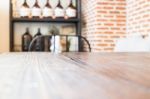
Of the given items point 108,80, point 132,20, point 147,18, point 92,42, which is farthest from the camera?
point 92,42

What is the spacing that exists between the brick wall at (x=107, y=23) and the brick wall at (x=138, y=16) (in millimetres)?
121

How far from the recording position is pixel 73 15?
4250mm

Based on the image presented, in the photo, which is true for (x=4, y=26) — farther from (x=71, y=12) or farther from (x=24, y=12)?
(x=71, y=12)

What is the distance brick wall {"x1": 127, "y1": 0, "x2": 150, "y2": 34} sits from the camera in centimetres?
315

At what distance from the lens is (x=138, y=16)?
11.1ft

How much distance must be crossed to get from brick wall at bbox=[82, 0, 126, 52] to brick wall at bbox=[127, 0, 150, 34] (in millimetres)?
121

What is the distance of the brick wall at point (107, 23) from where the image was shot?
379cm

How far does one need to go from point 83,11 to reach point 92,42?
751mm

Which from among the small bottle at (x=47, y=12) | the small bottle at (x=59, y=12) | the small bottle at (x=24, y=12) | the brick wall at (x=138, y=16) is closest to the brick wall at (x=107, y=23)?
the brick wall at (x=138, y=16)

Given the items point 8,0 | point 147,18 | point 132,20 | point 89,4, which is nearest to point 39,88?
point 147,18

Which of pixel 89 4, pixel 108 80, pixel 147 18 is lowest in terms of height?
pixel 108 80

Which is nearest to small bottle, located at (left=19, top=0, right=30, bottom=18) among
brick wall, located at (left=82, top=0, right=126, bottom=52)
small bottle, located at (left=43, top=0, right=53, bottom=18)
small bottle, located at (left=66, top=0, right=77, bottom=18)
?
small bottle, located at (left=43, top=0, right=53, bottom=18)

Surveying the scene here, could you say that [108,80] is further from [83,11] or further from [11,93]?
[83,11]

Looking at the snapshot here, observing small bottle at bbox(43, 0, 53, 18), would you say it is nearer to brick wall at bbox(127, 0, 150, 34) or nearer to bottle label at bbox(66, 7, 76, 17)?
bottle label at bbox(66, 7, 76, 17)
